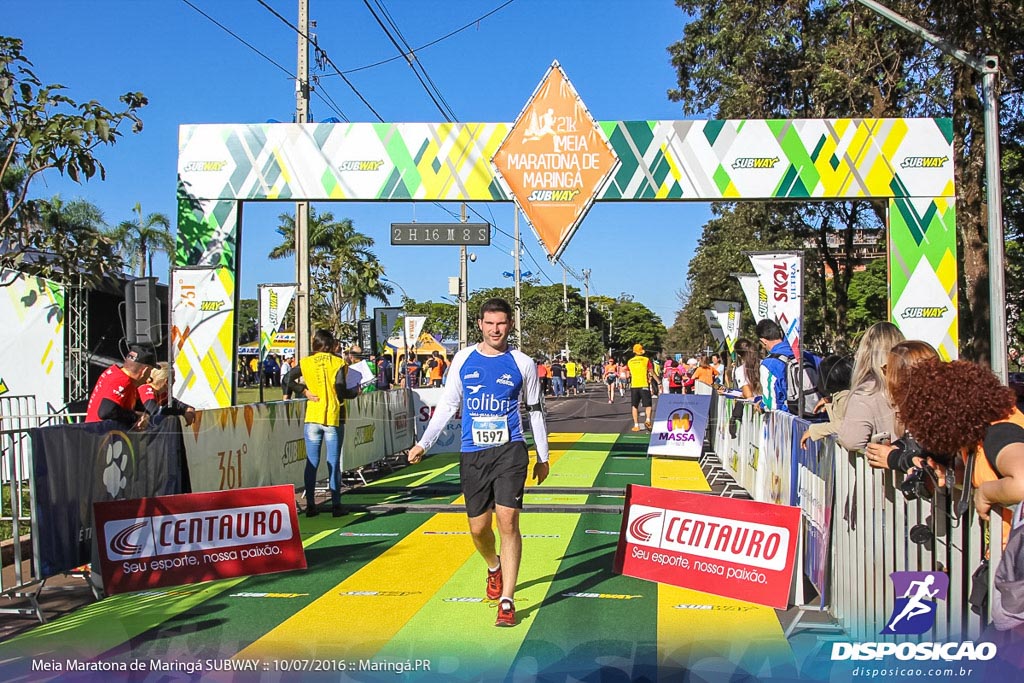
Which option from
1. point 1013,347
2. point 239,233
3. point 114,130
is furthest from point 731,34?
point 114,130

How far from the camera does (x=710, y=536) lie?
5.93 metres

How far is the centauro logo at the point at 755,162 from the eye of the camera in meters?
11.5

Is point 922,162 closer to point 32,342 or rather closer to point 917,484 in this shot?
point 917,484

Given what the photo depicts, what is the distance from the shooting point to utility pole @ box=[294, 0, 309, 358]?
18906 mm

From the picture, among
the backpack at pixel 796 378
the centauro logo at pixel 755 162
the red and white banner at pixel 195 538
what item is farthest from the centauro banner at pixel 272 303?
the red and white banner at pixel 195 538

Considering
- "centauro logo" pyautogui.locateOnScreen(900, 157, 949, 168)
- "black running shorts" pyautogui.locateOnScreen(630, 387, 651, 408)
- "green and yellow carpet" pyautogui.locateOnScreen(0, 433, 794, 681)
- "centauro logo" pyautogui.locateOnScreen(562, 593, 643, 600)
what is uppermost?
"centauro logo" pyautogui.locateOnScreen(900, 157, 949, 168)

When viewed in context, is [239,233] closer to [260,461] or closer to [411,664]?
[260,461]

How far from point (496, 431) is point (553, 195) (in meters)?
6.10

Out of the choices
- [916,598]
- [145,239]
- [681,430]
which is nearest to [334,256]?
[145,239]

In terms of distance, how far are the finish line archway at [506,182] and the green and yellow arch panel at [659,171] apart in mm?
12

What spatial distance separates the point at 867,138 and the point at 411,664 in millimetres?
9041

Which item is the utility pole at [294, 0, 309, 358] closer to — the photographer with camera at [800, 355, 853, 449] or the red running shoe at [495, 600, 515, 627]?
the photographer with camera at [800, 355, 853, 449]

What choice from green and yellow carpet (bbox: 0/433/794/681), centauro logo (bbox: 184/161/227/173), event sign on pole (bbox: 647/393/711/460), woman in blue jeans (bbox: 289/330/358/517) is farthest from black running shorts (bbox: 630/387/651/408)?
green and yellow carpet (bbox: 0/433/794/681)

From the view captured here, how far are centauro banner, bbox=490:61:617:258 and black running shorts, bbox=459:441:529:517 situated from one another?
581cm
